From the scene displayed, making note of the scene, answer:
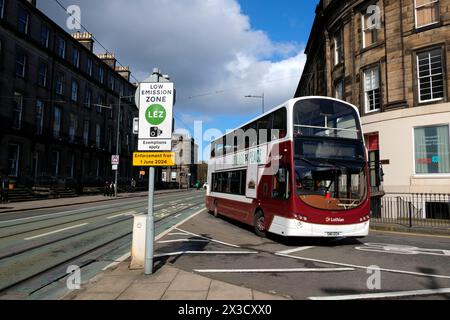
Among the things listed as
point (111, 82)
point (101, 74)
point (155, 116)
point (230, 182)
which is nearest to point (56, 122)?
point (101, 74)

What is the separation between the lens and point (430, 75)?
17938 mm

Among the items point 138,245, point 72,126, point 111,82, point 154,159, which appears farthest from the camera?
point 111,82

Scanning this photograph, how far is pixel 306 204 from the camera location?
9.55 m

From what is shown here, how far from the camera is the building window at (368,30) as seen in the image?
2092 centimetres

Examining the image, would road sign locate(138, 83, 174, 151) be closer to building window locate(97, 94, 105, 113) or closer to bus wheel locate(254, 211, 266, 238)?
bus wheel locate(254, 211, 266, 238)

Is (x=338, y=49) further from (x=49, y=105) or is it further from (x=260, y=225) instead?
(x=49, y=105)

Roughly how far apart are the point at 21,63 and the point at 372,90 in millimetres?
26308

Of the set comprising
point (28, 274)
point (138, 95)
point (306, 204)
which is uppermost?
point (138, 95)

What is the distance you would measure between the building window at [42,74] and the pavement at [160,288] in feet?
97.5

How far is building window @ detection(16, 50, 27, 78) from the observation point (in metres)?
28.0
